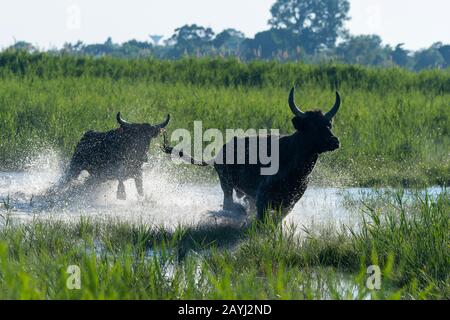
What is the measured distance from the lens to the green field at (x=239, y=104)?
41.9 feet

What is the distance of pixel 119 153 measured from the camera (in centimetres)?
994

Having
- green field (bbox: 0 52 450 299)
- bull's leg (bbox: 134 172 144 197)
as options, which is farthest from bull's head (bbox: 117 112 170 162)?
green field (bbox: 0 52 450 299)

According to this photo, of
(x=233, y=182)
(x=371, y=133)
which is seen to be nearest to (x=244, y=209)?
(x=233, y=182)

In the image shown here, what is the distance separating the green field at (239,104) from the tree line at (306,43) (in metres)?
33.0

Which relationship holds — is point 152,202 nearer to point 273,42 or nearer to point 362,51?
point 273,42

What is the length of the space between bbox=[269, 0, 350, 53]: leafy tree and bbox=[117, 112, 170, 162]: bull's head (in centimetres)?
5555

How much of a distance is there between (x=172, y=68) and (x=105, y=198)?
33.8 feet

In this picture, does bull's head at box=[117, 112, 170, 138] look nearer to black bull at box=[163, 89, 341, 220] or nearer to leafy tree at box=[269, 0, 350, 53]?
black bull at box=[163, 89, 341, 220]

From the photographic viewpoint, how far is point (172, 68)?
65.9ft

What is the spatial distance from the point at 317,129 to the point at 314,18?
60.7m

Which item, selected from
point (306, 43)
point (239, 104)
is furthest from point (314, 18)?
point (239, 104)

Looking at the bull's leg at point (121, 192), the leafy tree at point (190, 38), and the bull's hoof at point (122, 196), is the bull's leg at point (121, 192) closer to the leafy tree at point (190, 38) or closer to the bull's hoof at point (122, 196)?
the bull's hoof at point (122, 196)

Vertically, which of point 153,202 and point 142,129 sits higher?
point 142,129

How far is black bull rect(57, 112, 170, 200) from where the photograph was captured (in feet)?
32.7
